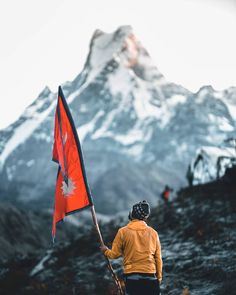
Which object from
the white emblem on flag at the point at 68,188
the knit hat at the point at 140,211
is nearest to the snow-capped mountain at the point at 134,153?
the white emblem on flag at the point at 68,188

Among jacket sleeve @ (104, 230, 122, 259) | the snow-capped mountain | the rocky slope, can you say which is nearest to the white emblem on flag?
jacket sleeve @ (104, 230, 122, 259)

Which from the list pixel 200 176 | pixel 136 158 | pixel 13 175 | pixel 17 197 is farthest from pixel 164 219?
pixel 13 175

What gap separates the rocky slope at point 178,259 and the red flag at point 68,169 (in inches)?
143

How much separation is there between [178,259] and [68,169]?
572 centimetres

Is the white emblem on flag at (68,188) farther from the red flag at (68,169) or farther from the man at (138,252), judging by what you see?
the man at (138,252)

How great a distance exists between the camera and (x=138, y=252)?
4.68 meters

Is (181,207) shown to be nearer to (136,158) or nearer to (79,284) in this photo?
(79,284)

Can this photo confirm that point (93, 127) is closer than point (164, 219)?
No

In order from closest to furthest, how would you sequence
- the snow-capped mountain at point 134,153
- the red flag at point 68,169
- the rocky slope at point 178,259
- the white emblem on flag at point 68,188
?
the red flag at point 68,169 → the white emblem on flag at point 68,188 → the rocky slope at point 178,259 → the snow-capped mountain at point 134,153

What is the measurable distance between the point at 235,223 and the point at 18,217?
2206 centimetres

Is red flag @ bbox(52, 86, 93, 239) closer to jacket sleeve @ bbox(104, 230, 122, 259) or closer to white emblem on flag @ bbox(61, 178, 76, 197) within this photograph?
white emblem on flag @ bbox(61, 178, 76, 197)

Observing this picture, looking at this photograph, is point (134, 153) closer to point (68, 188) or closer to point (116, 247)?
point (68, 188)

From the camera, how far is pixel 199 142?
516 ft

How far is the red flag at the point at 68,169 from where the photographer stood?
230 inches
